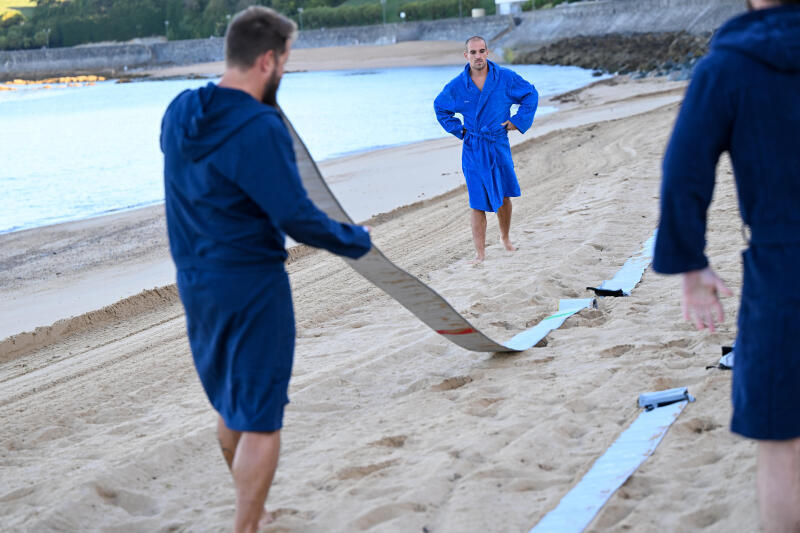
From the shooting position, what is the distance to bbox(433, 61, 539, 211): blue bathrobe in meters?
7.46

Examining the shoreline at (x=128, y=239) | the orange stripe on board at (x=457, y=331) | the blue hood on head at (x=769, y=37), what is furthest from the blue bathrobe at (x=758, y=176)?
the shoreline at (x=128, y=239)

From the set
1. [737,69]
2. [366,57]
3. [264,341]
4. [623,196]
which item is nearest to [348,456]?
[264,341]

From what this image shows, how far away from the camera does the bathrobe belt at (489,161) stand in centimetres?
755

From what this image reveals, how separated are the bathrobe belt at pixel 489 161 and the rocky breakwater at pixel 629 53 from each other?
22745 millimetres

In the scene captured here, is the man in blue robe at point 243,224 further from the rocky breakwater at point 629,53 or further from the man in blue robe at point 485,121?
the rocky breakwater at point 629,53

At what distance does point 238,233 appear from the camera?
259 cm

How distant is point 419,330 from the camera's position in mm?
5727

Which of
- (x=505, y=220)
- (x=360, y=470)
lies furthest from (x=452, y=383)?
(x=505, y=220)

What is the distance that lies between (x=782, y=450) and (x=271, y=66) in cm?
189

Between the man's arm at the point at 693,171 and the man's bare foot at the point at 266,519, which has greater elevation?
the man's arm at the point at 693,171

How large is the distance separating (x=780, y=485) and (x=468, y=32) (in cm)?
7733

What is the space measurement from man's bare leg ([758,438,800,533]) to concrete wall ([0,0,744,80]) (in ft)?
162

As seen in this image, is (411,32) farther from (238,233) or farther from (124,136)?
(238,233)

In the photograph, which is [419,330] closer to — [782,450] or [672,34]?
[782,450]
